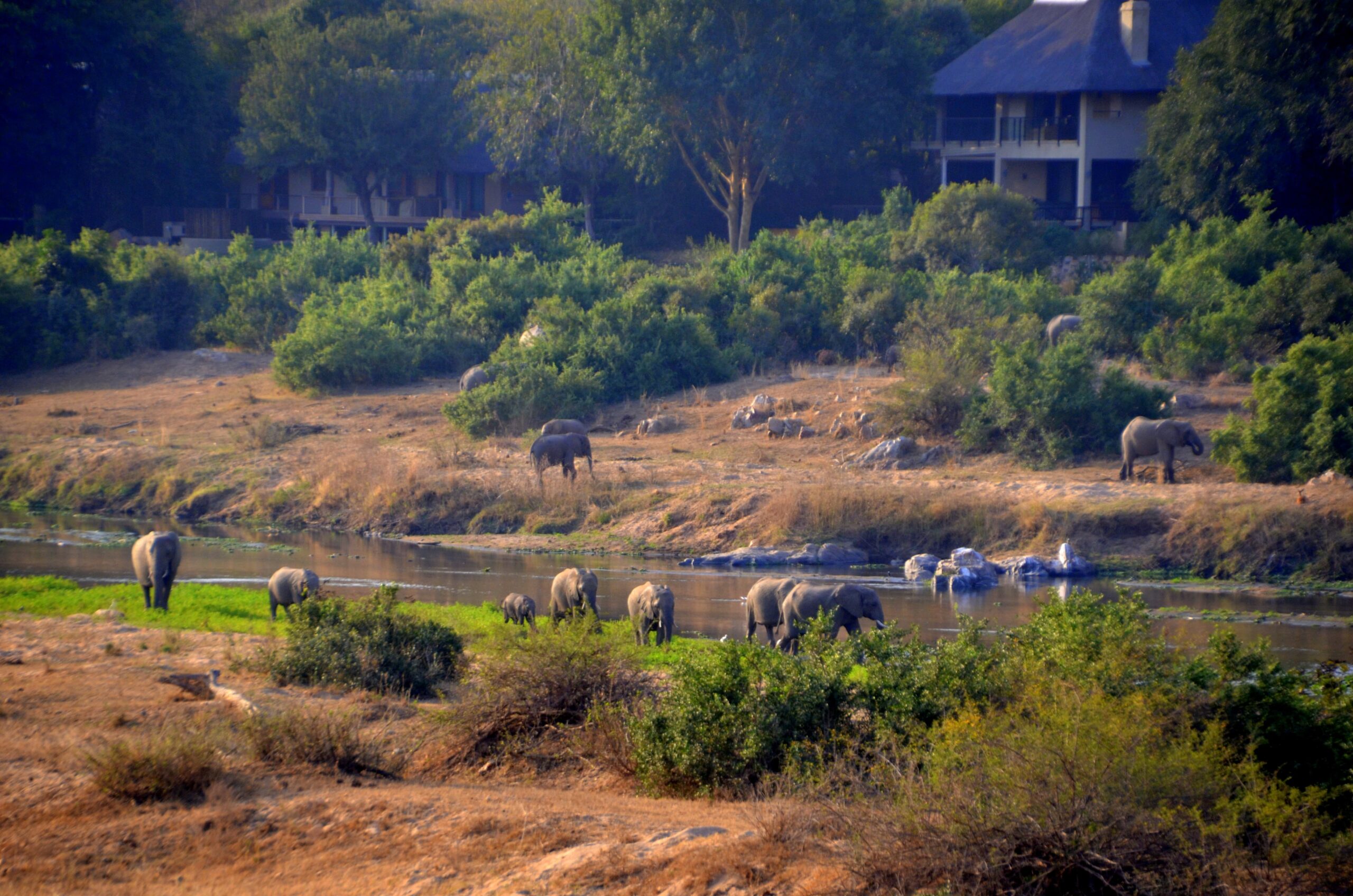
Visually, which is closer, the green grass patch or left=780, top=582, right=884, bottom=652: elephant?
the green grass patch

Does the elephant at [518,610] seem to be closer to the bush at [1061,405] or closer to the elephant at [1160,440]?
the elephant at [1160,440]

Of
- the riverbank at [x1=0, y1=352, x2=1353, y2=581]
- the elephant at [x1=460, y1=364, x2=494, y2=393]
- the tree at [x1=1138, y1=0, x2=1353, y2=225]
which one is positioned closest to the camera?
the riverbank at [x1=0, y1=352, x2=1353, y2=581]

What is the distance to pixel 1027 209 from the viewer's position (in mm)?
36469

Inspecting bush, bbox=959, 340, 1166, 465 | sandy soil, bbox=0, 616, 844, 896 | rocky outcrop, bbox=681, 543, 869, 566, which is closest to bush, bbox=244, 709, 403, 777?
sandy soil, bbox=0, 616, 844, 896

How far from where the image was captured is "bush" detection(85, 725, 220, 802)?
767 cm

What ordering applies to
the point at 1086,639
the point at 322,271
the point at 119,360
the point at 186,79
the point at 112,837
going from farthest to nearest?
the point at 186,79 → the point at 322,271 → the point at 119,360 → the point at 1086,639 → the point at 112,837

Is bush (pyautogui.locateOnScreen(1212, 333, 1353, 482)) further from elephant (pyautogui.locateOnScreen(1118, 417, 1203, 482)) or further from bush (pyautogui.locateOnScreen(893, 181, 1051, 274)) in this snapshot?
bush (pyautogui.locateOnScreen(893, 181, 1051, 274))

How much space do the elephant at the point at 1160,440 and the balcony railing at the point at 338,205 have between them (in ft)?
113

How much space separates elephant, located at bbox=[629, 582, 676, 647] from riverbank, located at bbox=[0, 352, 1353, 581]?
6.69m

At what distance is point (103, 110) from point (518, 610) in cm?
4382

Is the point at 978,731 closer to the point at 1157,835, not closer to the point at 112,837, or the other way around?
the point at 1157,835

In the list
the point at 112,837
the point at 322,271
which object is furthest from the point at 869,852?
the point at 322,271

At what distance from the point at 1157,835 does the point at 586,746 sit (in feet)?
13.9

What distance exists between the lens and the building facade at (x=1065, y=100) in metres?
40.6
